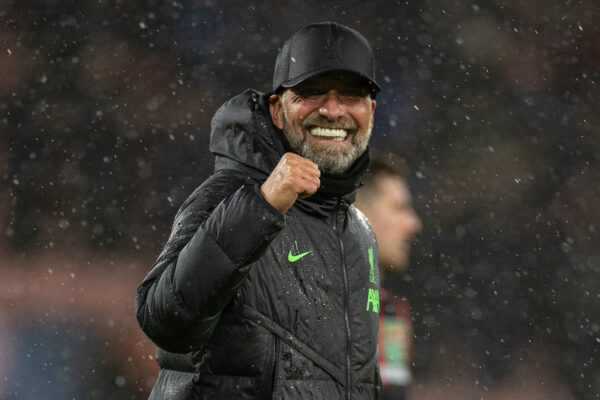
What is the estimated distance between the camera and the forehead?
2.15 metres

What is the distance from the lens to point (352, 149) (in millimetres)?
2199

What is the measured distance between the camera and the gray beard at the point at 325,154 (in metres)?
2.16

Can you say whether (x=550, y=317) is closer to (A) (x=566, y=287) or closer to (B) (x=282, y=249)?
(A) (x=566, y=287)

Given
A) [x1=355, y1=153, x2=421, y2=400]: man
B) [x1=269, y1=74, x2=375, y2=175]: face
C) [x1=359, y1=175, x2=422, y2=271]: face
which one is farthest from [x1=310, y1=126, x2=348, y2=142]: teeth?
[x1=359, y1=175, x2=422, y2=271]: face

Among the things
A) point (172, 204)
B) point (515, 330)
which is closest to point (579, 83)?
point (515, 330)

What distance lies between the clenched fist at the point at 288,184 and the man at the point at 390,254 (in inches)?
95.5

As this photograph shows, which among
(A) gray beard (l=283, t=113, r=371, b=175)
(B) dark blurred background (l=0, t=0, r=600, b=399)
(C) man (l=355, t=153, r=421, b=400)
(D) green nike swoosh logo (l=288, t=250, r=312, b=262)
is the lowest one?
(B) dark blurred background (l=0, t=0, r=600, b=399)

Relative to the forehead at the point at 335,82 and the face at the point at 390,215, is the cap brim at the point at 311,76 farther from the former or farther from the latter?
the face at the point at 390,215

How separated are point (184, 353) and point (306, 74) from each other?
80 cm

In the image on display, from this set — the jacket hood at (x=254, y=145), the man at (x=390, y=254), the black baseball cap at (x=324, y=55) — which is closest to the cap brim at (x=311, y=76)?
the black baseball cap at (x=324, y=55)

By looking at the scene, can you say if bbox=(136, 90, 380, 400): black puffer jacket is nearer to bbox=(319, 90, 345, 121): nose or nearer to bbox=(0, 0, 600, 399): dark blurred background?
bbox=(319, 90, 345, 121): nose

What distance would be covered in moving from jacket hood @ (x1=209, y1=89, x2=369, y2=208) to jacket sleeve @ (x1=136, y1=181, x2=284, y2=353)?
0.35 meters

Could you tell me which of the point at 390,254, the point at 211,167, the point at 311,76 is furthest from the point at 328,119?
the point at 211,167

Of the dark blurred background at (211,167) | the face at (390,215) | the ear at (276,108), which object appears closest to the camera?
the ear at (276,108)
